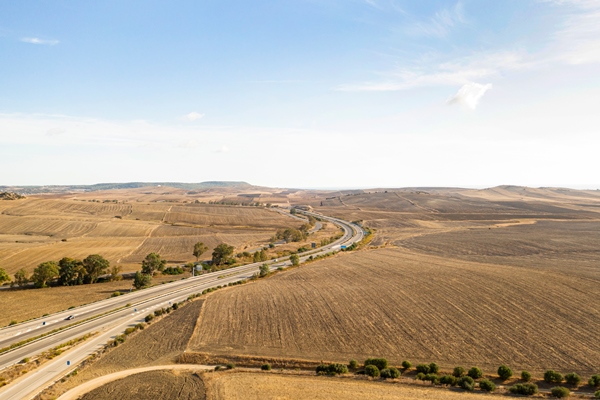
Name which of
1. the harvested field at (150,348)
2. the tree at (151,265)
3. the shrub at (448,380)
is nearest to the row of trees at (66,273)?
the tree at (151,265)

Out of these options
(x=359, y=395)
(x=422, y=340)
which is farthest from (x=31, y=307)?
(x=422, y=340)

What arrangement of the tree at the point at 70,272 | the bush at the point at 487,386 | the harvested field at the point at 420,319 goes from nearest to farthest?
the bush at the point at 487,386 → the harvested field at the point at 420,319 → the tree at the point at 70,272

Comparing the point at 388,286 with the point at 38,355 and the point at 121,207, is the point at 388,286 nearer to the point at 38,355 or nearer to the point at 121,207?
the point at 38,355

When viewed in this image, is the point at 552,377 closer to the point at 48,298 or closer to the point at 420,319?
the point at 420,319

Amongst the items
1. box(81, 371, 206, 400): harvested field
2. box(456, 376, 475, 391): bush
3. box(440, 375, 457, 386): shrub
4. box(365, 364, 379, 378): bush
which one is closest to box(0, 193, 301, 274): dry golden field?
box(81, 371, 206, 400): harvested field

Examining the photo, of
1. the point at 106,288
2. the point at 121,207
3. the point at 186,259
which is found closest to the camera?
the point at 106,288

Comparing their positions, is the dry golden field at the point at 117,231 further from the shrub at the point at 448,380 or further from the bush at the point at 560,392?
the bush at the point at 560,392
